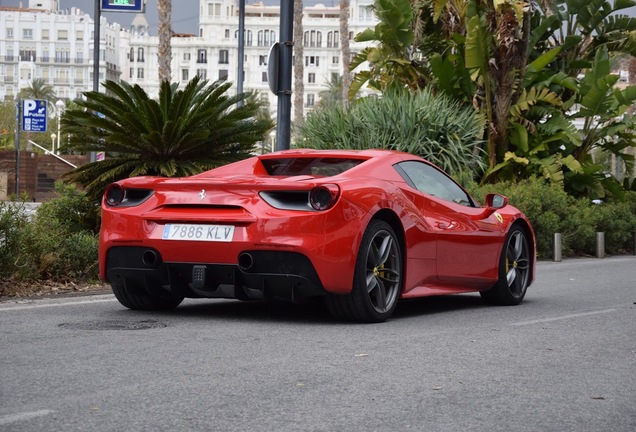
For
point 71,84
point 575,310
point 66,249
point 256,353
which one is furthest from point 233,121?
point 71,84

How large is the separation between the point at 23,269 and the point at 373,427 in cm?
663

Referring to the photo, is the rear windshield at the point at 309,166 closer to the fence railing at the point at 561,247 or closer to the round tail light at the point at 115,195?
the round tail light at the point at 115,195

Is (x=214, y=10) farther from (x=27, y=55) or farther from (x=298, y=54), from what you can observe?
(x=298, y=54)

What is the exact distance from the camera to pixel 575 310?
10719mm

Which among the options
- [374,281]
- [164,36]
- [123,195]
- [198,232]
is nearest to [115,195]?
[123,195]

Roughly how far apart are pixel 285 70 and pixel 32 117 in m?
32.1

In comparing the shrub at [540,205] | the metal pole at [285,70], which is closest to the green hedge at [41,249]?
the metal pole at [285,70]

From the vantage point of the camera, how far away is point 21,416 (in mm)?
5039

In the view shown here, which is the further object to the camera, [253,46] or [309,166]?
[253,46]

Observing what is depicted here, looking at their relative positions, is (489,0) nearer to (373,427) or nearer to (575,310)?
(575,310)

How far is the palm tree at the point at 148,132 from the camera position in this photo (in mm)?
14438

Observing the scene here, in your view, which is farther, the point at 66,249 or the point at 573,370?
the point at 66,249

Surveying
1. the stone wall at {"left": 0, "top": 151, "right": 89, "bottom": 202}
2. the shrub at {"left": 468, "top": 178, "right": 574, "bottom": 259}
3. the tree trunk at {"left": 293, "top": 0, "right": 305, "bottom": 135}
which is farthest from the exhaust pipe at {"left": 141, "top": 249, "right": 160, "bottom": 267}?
the stone wall at {"left": 0, "top": 151, "right": 89, "bottom": 202}

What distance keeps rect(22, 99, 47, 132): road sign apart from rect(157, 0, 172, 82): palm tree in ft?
28.7
